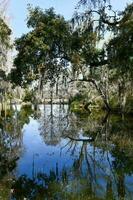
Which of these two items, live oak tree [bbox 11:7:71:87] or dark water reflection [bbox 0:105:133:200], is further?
live oak tree [bbox 11:7:71:87]

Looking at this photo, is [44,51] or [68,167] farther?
[44,51]

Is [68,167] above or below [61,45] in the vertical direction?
below

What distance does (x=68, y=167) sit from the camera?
1962 cm

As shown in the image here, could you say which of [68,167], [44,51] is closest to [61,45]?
[44,51]

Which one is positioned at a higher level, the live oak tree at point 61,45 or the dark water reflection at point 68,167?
the live oak tree at point 61,45

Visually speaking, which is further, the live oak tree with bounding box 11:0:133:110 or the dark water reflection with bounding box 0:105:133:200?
the live oak tree with bounding box 11:0:133:110

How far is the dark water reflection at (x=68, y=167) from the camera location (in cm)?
1466

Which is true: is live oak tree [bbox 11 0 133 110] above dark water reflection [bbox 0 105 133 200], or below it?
above

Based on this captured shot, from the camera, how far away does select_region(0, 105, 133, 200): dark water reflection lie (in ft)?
48.1

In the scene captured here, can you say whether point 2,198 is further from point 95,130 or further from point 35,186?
point 95,130

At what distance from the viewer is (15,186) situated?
51.3ft

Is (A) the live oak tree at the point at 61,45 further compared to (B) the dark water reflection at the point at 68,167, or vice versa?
(A) the live oak tree at the point at 61,45

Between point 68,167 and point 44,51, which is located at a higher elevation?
point 44,51

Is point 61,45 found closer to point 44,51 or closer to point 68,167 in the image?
point 44,51
